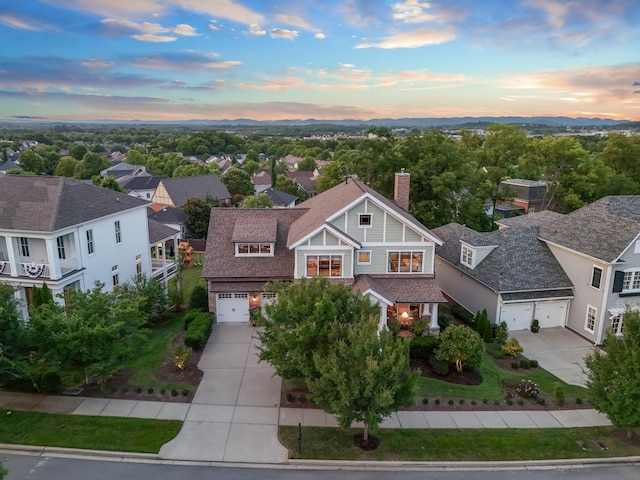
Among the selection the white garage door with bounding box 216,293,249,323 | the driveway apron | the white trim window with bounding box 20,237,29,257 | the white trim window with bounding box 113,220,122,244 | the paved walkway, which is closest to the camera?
the driveway apron

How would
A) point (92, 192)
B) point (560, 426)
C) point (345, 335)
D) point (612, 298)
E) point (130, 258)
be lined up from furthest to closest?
point (130, 258) < point (92, 192) < point (612, 298) < point (560, 426) < point (345, 335)

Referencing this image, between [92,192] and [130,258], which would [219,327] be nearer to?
[130,258]

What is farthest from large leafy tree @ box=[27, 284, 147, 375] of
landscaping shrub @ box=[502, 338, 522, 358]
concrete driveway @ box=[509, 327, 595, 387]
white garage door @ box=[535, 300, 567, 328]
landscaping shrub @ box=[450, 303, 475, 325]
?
white garage door @ box=[535, 300, 567, 328]

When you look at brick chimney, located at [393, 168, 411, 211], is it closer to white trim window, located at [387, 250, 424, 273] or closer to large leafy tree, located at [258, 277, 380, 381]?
white trim window, located at [387, 250, 424, 273]

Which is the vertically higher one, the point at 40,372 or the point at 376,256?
the point at 376,256

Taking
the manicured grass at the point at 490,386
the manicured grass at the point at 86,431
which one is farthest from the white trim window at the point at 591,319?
the manicured grass at the point at 86,431

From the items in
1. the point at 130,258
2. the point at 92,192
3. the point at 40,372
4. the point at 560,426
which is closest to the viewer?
the point at 560,426

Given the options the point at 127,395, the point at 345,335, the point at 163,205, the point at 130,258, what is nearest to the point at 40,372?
the point at 127,395

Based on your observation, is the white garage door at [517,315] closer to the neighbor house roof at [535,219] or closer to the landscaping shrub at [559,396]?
the landscaping shrub at [559,396]

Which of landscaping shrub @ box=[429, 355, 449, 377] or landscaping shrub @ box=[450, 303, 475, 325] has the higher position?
landscaping shrub @ box=[429, 355, 449, 377]
